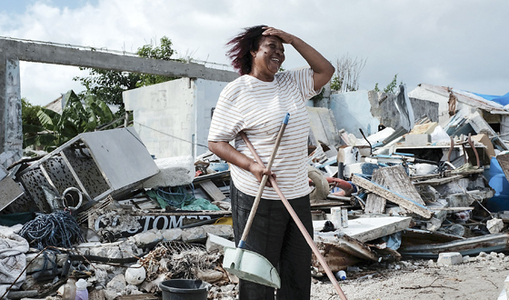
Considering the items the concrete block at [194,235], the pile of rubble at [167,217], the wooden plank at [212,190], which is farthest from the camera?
the wooden plank at [212,190]

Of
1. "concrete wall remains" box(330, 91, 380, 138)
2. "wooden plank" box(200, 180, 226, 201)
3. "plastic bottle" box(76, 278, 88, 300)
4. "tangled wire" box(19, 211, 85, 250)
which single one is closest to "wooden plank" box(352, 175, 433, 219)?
"wooden plank" box(200, 180, 226, 201)

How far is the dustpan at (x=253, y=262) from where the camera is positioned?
90.7 inches

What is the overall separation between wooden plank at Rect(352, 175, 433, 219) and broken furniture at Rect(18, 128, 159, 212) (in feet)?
12.2

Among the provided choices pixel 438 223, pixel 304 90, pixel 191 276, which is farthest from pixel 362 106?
pixel 304 90

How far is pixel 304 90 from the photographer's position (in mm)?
2748

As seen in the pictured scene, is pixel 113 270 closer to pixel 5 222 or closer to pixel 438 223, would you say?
pixel 5 222

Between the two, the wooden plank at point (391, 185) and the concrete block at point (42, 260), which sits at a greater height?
the wooden plank at point (391, 185)

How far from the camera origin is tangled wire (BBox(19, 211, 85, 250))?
5410 mm

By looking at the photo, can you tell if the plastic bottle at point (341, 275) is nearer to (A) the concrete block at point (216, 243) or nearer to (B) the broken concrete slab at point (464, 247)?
(A) the concrete block at point (216, 243)

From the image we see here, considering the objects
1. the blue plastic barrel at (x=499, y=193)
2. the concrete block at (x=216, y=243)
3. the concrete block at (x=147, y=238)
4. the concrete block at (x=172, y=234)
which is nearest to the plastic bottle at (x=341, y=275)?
the concrete block at (x=216, y=243)

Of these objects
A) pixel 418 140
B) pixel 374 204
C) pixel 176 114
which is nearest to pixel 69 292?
pixel 374 204

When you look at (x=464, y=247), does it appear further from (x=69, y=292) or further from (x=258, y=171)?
(x=258, y=171)

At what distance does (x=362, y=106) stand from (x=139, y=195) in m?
12.4

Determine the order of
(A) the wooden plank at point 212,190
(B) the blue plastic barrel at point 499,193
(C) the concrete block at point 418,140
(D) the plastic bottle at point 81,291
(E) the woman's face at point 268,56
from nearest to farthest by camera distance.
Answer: (E) the woman's face at point 268,56
(D) the plastic bottle at point 81,291
(A) the wooden plank at point 212,190
(B) the blue plastic barrel at point 499,193
(C) the concrete block at point 418,140
